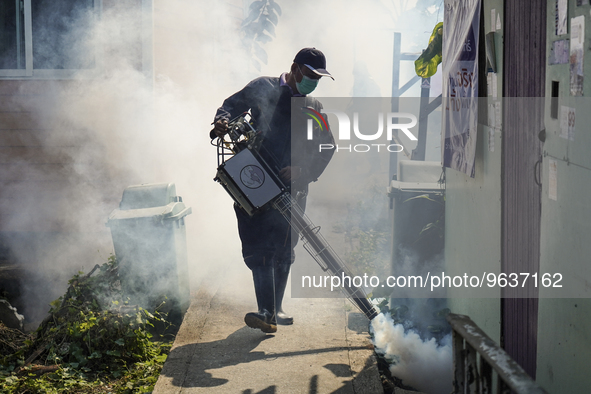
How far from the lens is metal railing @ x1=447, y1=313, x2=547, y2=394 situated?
161 centimetres

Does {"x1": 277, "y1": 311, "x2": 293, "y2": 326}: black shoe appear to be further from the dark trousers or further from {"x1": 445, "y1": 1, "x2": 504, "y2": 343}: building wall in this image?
{"x1": 445, "y1": 1, "x2": 504, "y2": 343}: building wall

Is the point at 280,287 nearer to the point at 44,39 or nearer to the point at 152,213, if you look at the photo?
the point at 152,213

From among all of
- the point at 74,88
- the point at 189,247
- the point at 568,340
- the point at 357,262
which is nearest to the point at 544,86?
the point at 568,340

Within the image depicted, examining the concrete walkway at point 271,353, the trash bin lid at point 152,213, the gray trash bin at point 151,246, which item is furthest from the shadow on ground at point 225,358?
the trash bin lid at point 152,213

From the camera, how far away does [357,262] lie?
24.0 feet

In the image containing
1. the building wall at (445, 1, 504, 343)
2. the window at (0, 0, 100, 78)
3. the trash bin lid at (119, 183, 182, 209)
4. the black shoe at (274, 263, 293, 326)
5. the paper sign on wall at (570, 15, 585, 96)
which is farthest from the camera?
the window at (0, 0, 100, 78)

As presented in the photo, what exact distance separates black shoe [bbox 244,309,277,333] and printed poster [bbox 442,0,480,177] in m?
1.74

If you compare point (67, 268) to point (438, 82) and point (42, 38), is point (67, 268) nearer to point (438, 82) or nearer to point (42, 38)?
point (42, 38)

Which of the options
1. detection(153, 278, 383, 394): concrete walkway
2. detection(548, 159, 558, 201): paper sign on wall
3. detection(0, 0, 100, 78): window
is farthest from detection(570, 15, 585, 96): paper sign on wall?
detection(0, 0, 100, 78): window

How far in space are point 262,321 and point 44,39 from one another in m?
5.41

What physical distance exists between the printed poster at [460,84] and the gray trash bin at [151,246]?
7.51 feet

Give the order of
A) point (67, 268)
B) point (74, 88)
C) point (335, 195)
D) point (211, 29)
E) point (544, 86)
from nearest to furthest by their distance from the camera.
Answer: point (544, 86) < point (67, 268) < point (74, 88) < point (211, 29) < point (335, 195)

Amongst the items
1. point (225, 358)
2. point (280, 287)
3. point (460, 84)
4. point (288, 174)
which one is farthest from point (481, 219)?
point (225, 358)

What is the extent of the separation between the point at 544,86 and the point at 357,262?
4.88m
